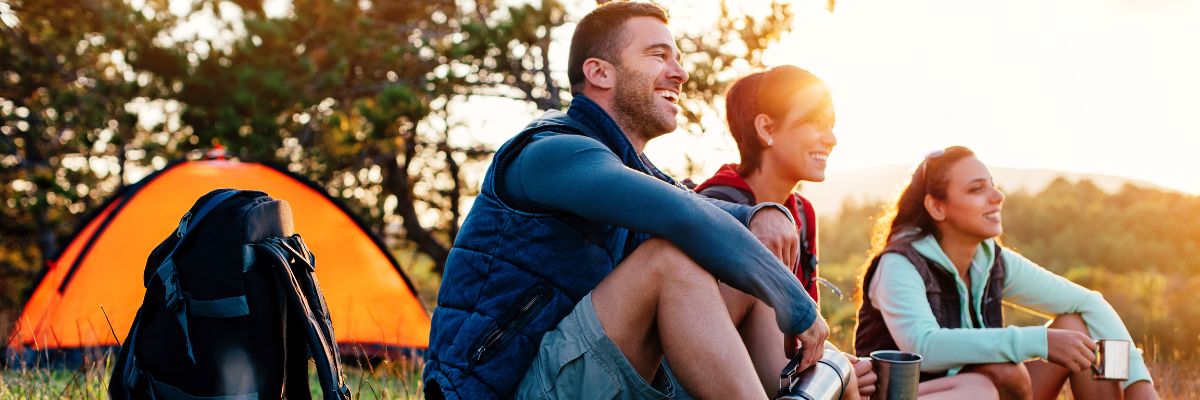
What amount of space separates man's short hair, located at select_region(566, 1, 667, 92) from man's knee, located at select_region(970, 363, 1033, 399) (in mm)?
1484

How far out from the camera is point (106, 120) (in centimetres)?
768

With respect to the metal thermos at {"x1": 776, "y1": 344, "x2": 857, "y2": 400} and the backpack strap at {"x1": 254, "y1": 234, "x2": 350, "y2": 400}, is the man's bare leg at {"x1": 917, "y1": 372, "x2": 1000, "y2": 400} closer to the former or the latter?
the metal thermos at {"x1": 776, "y1": 344, "x2": 857, "y2": 400}

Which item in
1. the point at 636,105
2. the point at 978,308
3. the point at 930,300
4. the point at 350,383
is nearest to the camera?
the point at 636,105

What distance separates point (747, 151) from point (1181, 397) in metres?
2.28

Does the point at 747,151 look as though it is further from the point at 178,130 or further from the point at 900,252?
the point at 178,130

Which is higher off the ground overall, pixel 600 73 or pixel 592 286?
pixel 600 73

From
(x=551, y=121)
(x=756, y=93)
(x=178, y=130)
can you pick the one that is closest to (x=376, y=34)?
(x=178, y=130)

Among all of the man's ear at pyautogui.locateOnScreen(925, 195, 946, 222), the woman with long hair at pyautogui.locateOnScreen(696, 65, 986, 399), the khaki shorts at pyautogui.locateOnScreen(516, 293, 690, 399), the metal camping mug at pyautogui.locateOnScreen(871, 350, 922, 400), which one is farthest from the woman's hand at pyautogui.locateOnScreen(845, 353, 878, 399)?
the man's ear at pyautogui.locateOnScreen(925, 195, 946, 222)

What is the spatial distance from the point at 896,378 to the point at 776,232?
0.45 meters

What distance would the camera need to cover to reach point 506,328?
2.07 m

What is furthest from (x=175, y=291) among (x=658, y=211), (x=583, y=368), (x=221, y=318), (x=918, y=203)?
(x=918, y=203)

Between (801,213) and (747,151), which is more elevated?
(747,151)

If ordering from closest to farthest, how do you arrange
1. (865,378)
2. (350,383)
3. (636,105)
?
(865,378), (636,105), (350,383)

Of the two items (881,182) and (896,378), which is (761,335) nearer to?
(896,378)
